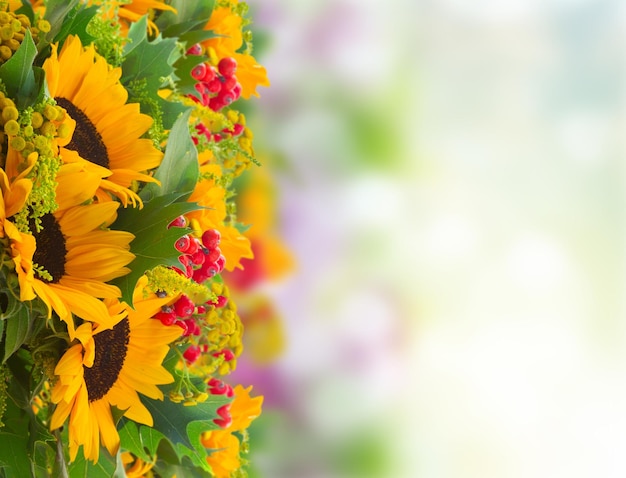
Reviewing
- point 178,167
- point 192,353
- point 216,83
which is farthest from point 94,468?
point 216,83

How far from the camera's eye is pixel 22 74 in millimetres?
498

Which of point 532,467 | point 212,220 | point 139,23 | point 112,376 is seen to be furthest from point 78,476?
point 532,467

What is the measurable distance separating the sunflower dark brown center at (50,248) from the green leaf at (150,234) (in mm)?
35

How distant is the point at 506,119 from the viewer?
119 centimetres

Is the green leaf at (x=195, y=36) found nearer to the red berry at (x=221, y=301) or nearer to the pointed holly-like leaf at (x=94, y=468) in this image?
the red berry at (x=221, y=301)

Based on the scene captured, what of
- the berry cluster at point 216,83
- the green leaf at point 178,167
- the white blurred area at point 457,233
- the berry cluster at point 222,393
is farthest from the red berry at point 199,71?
the white blurred area at point 457,233

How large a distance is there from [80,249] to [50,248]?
0.02 m

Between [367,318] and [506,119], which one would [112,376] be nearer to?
[367,318]

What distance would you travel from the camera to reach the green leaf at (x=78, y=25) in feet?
1.79

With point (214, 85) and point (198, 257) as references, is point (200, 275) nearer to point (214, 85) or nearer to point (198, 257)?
point (198, 257)

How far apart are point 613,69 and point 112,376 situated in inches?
35.2

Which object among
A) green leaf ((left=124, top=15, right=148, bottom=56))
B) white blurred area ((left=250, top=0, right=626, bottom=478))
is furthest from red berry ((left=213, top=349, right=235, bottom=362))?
white blurred area ((left=250, top=0, right=626, bottom=478))

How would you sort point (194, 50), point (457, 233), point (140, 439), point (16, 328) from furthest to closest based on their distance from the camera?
1. point (457, 233)
2. point (194, 50)
3. point (140, 439)
4. point (16, 328)

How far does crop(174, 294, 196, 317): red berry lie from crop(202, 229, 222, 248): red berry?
39 millimetres
